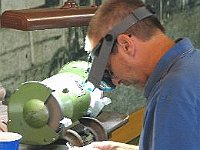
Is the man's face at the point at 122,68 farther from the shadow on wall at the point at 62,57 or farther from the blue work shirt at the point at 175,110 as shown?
the shadow on wall at the point at 62,57

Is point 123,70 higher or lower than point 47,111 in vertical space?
higher

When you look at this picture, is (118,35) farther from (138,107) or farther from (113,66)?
(138,107)

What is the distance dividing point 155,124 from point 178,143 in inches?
4.1

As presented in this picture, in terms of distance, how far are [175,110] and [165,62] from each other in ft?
0.81

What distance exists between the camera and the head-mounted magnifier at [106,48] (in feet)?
6.03

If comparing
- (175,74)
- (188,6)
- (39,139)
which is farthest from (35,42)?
(188,6)

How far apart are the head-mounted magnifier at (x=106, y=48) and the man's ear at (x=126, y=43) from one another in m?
0.02

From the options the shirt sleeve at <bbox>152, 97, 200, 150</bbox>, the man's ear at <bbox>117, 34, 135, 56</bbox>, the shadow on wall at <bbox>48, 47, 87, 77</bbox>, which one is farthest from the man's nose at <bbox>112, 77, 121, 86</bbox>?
the shadow on wall at <bbox>48, 47, 87, 77</bbox>

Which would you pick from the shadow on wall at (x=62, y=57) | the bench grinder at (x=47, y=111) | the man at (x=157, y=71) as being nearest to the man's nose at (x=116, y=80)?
the man at (x=157, y=71)

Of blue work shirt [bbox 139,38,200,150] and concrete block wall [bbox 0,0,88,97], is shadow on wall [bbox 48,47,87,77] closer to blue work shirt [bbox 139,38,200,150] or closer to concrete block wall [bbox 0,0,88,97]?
concrete block wall [bbox 0,0,88,97]

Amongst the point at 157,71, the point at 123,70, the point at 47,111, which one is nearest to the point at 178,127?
the point at 157,71

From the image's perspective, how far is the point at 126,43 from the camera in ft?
6.01

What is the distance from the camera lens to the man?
1.61 m

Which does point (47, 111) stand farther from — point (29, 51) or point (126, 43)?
point (29, 51)
